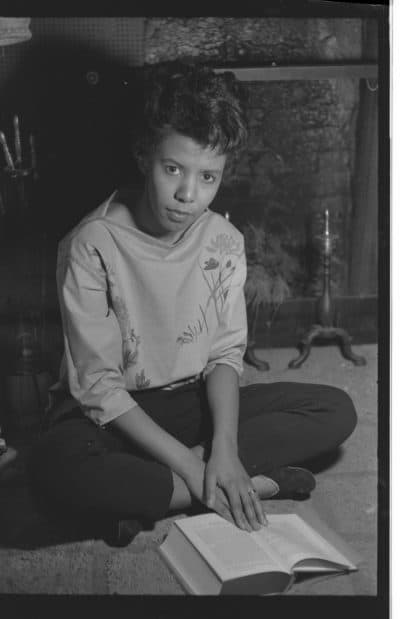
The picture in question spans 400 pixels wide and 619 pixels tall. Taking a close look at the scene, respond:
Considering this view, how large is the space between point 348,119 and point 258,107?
16cm

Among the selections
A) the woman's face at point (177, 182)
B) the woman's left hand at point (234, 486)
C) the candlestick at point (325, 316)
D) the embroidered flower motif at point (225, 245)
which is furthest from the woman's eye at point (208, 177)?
the woman's left hand at point (234, 486)

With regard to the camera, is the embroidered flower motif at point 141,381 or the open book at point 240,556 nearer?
the open book at point 240,556

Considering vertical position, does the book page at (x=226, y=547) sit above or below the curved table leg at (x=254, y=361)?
below

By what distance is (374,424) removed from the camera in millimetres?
1245

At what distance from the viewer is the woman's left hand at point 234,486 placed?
1176 millimetres

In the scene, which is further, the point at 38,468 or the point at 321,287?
the point at 321,287

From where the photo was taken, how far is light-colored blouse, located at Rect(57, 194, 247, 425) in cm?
118

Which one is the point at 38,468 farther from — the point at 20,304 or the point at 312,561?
the point at 312,561

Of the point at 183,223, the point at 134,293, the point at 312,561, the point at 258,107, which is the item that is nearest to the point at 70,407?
the point at 134,293

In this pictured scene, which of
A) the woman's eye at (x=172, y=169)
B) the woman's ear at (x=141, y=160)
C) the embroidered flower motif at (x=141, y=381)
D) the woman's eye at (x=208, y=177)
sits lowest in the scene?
the embroidered flower motif at (x=141, y=381)

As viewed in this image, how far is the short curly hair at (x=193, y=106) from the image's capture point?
1154 millimetres

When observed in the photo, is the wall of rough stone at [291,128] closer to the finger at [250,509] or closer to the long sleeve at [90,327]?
the long sleeve at [90,327]

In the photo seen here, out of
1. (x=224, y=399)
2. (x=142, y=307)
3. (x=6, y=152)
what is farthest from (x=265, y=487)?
(x=6, y=152)

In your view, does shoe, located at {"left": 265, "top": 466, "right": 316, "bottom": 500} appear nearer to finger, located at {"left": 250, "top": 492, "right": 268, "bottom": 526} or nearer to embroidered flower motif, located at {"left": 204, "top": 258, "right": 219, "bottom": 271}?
finger, located at {"left": 250, "top": 492, "right": 268, "bottom": 526}
